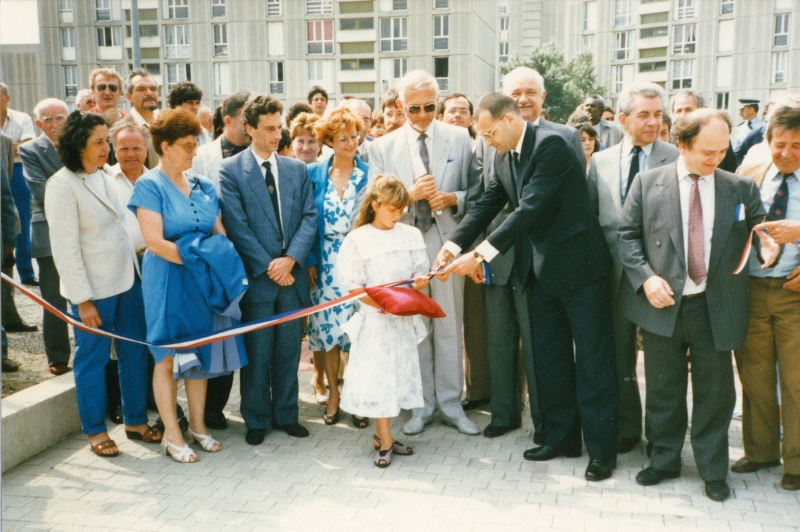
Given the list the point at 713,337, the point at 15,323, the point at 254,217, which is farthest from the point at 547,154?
the point at 15,323

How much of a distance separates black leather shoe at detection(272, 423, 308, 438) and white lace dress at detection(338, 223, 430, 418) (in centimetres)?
56

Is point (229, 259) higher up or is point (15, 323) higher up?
point (229, 259)

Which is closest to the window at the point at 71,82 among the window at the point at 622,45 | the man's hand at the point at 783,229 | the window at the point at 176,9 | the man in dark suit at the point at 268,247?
the window at the point at 176,9

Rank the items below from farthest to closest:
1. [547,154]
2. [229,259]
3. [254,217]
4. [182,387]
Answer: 1. [182,387]
2. [254,217]
3. [229,259]
4. [547,154]

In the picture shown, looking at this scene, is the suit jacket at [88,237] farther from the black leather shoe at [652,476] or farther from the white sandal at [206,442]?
the black leather shoe at [652,476]

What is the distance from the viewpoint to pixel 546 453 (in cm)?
436

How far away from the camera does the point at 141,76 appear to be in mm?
6570

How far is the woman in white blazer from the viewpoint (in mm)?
4340

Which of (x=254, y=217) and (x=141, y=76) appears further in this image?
(x=141, y=76)

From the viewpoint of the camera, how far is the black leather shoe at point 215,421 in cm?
502

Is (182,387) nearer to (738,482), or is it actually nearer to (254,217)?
(254,217)

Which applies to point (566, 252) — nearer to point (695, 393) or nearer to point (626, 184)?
point (626, 184)

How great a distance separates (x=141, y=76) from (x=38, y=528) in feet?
14.2

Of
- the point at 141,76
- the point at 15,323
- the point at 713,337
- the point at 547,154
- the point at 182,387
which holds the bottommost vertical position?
the point at 182,387
